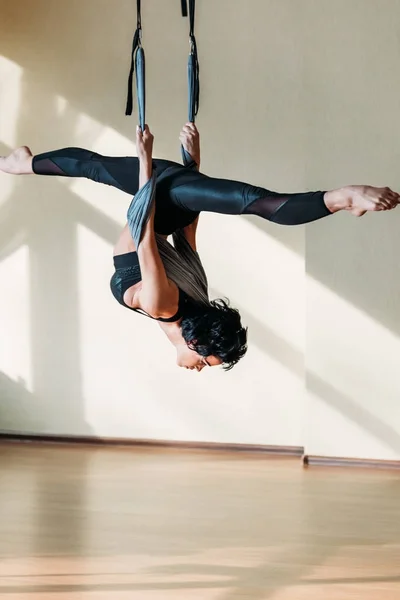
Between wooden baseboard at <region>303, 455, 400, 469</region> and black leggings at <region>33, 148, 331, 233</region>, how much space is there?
3.04 m

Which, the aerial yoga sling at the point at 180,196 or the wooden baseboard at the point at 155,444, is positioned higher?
the aerial yoga sling at the point at 180,196

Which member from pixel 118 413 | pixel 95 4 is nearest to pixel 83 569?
pixel 118 413

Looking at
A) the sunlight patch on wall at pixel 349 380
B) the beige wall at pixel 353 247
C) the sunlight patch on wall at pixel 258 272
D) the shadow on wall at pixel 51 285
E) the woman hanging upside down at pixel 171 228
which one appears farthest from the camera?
the shadow on wall at pixel 51 285

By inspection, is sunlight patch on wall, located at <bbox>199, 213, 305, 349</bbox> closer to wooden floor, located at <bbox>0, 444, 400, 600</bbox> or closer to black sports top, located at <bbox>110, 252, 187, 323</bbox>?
wooden floor, located at <bbox>0, 444, 400, 600</bbox>

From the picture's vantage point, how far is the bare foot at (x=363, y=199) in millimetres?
2260

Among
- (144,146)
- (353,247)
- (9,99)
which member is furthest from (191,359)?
(9,99)

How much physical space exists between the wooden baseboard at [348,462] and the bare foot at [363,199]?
3.58 meters

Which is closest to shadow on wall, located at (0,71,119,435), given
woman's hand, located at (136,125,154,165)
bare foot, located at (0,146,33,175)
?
bare foot, located at (0,146,33,175)

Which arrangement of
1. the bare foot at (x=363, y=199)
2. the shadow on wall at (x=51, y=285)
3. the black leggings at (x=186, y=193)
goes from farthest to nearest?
the shadow on wall at (x=51, y=285)
the black leggings at (x=186, y=193)
the bare foot at (x=363, y=199)

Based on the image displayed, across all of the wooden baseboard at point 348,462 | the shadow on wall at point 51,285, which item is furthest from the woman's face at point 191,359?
the shadow on wall at point 51,285

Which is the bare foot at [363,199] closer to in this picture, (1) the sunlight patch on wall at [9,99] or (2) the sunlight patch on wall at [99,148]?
(2) the sunlight patch on wall at [99,148]

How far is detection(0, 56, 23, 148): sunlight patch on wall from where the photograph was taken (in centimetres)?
608

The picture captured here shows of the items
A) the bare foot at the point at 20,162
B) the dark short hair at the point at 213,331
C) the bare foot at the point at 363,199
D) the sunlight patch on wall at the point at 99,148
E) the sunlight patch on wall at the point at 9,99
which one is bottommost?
the dark short hair at the point at 213,331

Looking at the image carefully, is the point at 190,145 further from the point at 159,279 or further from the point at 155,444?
the point at 155,444
